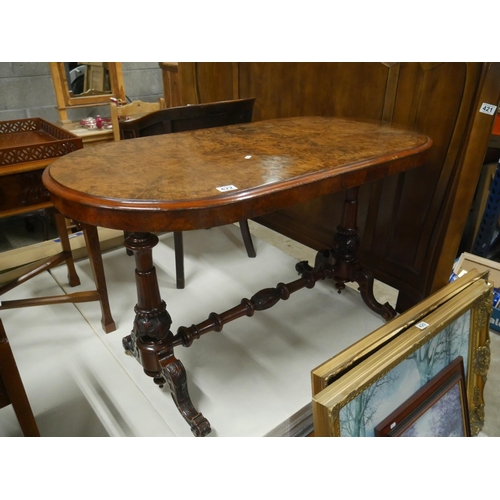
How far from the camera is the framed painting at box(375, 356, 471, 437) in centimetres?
118

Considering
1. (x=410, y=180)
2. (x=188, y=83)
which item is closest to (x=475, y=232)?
(x=410, y=180)

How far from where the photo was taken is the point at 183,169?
1079 millimetres

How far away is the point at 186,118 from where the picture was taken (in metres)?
1.76

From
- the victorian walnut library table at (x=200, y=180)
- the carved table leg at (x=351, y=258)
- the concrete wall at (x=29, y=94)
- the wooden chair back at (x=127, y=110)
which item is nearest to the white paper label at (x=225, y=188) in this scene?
the victorian walnut library table at (x=200, y=180)

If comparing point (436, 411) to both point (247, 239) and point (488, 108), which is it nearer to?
point (488, 108)

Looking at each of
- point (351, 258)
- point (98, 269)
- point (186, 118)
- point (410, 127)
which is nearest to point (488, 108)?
point (410, 127)

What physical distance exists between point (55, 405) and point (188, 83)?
206cm

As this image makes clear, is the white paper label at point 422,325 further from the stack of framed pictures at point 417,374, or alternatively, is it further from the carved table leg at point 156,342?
the carved table leg at point 156,342

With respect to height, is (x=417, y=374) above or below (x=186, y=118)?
below

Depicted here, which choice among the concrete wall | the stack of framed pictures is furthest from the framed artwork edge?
the concrete wall

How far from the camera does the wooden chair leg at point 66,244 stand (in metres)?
1.76

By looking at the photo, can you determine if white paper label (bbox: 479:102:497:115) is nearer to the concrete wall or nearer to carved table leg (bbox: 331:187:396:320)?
carved table leg (bbox: 331:187:396:320)

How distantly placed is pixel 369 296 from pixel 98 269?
3.61 feet

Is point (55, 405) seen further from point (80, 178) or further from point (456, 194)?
point (456, 194)
